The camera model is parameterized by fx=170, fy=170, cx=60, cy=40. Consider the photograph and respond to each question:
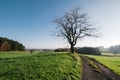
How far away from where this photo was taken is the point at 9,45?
258 feet

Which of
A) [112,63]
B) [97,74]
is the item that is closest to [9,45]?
[112,63]

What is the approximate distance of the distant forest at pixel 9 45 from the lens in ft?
240

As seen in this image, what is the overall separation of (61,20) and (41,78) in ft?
108

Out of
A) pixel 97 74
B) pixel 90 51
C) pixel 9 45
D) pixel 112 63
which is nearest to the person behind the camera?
pixel 97 74

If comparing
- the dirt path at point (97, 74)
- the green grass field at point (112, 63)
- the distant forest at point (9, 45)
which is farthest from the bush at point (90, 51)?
the dirt path at point (97, 74)

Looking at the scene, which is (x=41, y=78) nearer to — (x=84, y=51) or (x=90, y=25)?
(x=90, y=25)

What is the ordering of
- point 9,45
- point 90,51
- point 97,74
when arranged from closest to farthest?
point 97,74
point 9,45
point 90,51

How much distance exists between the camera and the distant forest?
240 ft

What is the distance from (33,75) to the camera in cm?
2033

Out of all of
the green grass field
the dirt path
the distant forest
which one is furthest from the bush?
the dirt path

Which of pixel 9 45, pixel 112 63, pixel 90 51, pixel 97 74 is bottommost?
pixel 97 74

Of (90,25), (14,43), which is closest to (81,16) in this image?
(90,25)

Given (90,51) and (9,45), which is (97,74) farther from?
(90,51)

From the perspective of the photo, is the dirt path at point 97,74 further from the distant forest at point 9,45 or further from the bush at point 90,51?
the bush at point 90,51
